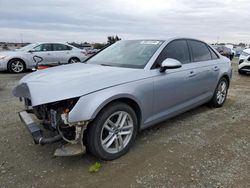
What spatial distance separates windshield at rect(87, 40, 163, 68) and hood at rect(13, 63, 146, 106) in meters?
0.29

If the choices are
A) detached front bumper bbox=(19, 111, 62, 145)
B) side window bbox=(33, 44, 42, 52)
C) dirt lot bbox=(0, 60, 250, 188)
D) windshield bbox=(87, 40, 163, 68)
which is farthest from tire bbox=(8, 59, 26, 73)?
detached front bumper bbox=(19, 111, 62, 145)

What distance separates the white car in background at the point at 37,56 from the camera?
10.7 meters

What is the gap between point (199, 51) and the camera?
4.82 metres

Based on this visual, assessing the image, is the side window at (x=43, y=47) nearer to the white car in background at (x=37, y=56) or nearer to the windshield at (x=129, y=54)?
the white car in background at (x=37, y=56)

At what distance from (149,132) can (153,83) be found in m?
0.98

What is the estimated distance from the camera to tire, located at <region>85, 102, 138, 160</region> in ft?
9.39

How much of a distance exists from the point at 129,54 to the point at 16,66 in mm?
8388

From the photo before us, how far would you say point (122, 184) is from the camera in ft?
8.86

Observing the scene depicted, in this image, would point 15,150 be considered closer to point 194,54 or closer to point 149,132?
point 149,132

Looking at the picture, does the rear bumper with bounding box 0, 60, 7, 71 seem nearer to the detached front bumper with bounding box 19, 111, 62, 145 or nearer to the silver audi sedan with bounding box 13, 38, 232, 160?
the silver audi sedan with bounding box 13, 38, 232, 160

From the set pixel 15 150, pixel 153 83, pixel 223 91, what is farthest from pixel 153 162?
pixel 223 91

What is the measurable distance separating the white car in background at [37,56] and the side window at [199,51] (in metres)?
6.93

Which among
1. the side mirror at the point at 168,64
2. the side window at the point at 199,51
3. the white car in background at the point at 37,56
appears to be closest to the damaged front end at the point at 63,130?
the side mirror at the point at 168,64

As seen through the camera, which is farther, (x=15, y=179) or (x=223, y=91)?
(x=223, y=91)
